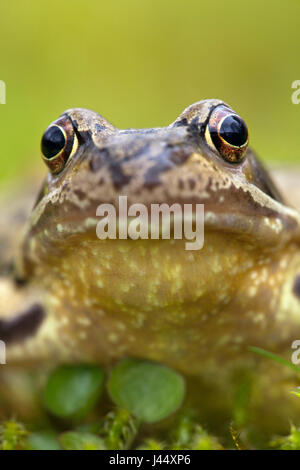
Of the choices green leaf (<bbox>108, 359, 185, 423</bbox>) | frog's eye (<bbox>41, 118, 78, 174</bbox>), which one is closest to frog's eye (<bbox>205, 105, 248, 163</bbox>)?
frog's eye (<bbox>41, 118, 78, 174</bbox>)

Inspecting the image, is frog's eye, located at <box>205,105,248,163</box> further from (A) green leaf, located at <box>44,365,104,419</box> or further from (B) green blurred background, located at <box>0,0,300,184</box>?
(B) green blurred background, located at <box>0,0,300,184</box>

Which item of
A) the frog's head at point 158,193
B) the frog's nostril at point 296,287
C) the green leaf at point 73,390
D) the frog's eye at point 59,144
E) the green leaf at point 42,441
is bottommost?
the green leaf at point 42,441

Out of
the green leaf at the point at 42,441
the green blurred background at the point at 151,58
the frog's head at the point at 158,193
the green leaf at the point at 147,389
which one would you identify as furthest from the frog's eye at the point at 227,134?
the green blurred background at the point at 151,58

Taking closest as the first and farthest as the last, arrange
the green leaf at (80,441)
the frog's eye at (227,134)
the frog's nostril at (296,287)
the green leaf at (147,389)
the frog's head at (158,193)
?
1. the frog's head at (158,193)
2. the frog's eye at (227,134)
3. the green leaf at (80,441)
4. the green leaf at (147,389)
5. the frog's nostril at (296,287)

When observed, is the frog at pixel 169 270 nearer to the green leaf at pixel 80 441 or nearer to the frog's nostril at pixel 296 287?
the frog's nostril at pixel 296 287

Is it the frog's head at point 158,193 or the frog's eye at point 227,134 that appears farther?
the frog's eye at point 227,134

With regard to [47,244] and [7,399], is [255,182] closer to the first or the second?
[47,244]

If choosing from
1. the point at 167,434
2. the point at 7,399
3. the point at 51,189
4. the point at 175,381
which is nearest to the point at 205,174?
the point at 51,189

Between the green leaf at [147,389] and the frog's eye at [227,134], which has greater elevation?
the frog's eye at [227,134]
